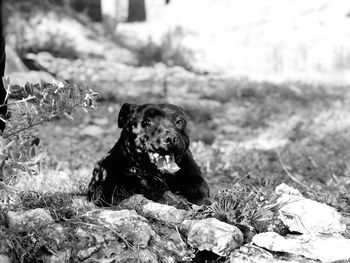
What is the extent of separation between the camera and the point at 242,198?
464cm

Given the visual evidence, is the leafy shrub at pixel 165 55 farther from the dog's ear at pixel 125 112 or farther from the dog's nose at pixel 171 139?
the dog's nose at pixel 171 139

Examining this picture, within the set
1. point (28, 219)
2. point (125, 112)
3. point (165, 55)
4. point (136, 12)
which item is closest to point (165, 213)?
point (125, 112)

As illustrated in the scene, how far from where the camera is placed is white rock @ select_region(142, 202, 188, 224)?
4359 mm

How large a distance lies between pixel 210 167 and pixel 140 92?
4.67 meters

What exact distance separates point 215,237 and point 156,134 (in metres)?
0.85

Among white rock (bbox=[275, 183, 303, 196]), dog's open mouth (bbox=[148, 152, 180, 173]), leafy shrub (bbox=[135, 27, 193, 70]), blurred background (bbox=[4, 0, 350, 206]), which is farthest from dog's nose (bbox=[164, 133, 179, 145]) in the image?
A: leafy shrub (bbox=[135, 27, 193, 70])

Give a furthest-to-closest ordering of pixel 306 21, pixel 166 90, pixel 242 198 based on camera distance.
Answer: pixel 306 21 < pixel 166 90 < pixel 242 198

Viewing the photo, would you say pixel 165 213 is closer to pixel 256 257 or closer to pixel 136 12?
pixel 256 257

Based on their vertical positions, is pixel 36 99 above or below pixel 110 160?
above

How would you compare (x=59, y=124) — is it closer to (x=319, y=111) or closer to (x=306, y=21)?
(x=319, y=111)

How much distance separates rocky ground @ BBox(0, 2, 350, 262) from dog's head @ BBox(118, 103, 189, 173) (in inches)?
13.2

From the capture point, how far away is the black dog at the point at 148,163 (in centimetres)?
440

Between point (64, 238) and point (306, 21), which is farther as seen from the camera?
point (306, 21)

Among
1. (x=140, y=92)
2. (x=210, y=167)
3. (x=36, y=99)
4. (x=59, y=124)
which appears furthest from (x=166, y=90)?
(x=36, y=99)
